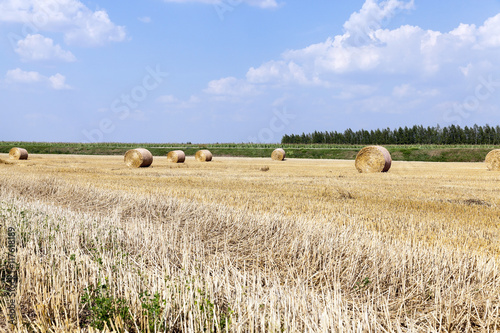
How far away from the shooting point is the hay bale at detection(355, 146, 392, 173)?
26.1 meters

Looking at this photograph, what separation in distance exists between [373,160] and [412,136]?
283 ft

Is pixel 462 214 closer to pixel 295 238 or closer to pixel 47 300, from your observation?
pixel 295 238

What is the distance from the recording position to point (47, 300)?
13.4 ft

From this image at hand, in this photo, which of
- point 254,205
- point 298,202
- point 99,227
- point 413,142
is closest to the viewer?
point 99,227

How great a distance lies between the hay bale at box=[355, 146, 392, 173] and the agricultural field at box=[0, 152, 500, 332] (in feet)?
49.4

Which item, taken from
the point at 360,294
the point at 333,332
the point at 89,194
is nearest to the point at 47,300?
the point at 333,332

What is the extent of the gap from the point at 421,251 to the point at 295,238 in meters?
1.82

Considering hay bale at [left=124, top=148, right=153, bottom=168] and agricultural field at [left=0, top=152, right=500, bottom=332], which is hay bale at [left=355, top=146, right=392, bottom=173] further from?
agricultural field at [left=0, top=152, right=500, bottom=332]

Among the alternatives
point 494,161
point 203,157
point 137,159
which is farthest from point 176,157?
point 494,161

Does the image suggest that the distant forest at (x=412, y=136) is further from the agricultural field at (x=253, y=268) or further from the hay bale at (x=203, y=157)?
the agricultural field at (x=253, y=268)

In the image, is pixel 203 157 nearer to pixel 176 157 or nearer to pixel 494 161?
pixel 176 157

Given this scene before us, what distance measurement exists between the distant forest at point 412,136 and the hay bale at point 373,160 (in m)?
79.2

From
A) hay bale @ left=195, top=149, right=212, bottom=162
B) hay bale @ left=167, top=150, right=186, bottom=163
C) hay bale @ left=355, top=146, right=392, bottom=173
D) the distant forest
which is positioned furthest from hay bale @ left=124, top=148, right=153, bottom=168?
the distant forest

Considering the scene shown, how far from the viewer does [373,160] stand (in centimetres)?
2645
